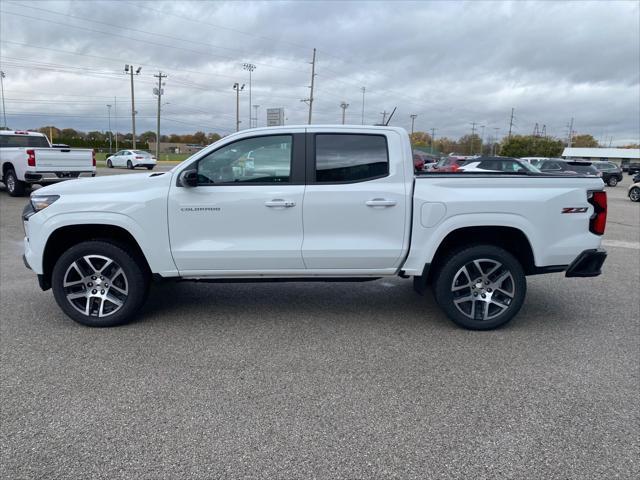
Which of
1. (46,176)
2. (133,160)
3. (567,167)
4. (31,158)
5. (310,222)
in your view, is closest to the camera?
(310,222)

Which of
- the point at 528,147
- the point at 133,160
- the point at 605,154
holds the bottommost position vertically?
the point at 133,160

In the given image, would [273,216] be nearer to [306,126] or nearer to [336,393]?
[306,126]

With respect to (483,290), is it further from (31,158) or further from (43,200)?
(31,158)

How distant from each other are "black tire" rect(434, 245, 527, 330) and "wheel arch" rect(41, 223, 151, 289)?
286cm

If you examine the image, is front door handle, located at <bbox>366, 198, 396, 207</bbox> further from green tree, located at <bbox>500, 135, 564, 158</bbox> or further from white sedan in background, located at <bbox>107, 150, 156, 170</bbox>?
green tree, located at <bbox>500, 135, 564, 158</bbox>

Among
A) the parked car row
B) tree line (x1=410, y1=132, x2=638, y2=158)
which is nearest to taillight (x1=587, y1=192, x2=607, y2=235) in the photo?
the parked car row

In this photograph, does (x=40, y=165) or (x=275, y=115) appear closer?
(x=40, y=165)

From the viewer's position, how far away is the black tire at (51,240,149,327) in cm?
444

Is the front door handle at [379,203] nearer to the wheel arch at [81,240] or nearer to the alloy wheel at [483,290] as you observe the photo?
the alloy wheel at [483,290]

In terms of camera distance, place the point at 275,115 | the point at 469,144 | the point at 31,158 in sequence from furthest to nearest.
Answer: the point at 469,144
the point at 275,115
the point at 31,158

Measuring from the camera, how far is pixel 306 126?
15.0 ft

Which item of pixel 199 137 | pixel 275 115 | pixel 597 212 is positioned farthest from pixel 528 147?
pixel 597 212

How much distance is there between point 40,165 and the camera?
45.3 feet

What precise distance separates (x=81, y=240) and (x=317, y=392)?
112 inches
